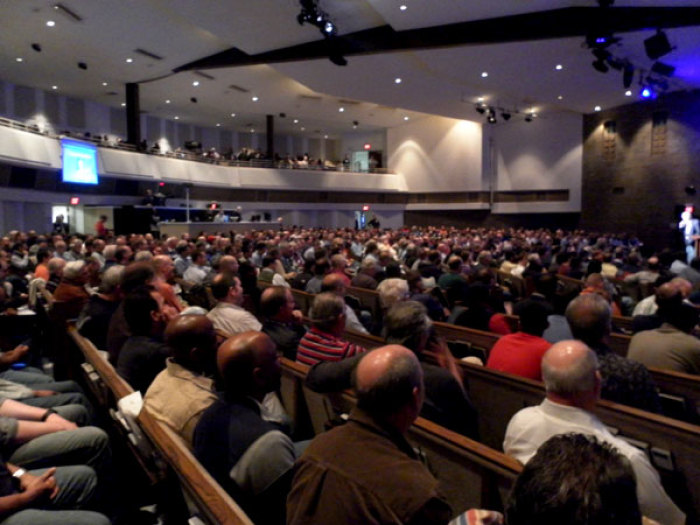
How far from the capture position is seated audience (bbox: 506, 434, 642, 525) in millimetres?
836

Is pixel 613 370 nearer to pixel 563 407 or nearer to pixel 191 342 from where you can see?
pixel 563 407

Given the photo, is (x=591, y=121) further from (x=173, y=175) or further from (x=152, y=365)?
(x=152, y=365)

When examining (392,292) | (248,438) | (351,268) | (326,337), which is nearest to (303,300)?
(392,292)

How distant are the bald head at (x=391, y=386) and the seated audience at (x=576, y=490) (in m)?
0.53

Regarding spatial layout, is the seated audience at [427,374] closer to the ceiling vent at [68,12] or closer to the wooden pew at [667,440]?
the wooden pew at [667,440]

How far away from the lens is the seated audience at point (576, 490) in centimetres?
84

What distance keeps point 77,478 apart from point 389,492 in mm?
1742

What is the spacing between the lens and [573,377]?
6.16ft

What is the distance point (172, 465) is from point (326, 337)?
1360 mm

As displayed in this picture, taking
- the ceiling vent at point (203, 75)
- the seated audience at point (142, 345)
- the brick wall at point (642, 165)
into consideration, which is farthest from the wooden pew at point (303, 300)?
the brick wall at point (642, 165)

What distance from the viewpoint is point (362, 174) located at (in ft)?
87.7

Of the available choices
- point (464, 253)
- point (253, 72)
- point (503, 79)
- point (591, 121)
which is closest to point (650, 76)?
point (503, 79)

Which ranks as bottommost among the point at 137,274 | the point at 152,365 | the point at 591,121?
the point at 152,365

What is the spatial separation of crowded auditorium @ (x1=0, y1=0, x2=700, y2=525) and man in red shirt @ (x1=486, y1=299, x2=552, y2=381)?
Result: 0.04ft
